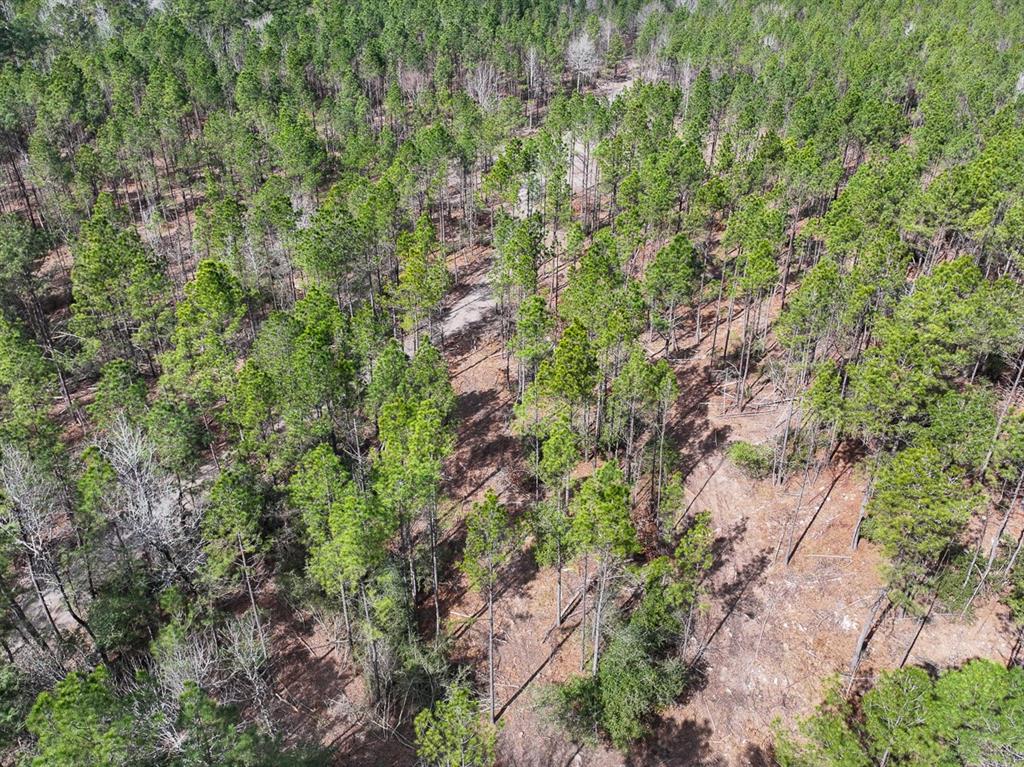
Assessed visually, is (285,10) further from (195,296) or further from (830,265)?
(830,265)

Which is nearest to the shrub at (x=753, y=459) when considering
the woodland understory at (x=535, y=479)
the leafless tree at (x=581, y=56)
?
the woodland understory at (x=535, y=479)

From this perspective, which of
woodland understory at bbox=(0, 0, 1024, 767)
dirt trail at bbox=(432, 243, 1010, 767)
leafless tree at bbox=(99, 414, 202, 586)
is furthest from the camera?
dirt trail at bbox=(432, 243, 1010, 767)

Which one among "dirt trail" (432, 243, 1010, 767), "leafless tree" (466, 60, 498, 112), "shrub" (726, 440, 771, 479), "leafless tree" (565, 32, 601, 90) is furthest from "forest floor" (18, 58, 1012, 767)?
"leafless tree" (565, 32, 601, 90)

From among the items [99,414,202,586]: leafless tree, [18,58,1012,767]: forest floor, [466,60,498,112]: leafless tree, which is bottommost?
[18,58,1012,767]: forest floor

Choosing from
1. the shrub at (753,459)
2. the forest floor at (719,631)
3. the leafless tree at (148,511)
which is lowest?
the forest floor at (719,631)

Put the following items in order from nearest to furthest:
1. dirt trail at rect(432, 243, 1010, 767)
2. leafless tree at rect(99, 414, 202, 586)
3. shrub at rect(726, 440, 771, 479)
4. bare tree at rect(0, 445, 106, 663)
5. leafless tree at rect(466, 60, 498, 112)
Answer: bare tree at rect(0, 445, 106, 663)
leafless tree at rect(99, 414, 202, 586)
dirt trail at rect(432, 243, 1010, 767)
shrub at rect(726, 440, 771, 479)
leafless tree at rect(466, 60, 498, 112)

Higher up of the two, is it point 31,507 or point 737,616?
point 31,507

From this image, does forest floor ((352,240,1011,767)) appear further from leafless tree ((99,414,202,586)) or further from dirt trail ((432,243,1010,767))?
leafless tree ((99,414,202,586))

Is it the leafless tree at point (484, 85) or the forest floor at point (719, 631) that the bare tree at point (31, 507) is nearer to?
the forest floor at point (719, 631)

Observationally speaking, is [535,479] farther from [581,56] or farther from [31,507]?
[581,56]

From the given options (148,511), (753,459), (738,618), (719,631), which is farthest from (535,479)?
(148,511)

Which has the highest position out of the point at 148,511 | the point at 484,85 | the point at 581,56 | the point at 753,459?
the point at 581,56

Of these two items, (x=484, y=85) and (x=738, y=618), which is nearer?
(x=738, y=618)

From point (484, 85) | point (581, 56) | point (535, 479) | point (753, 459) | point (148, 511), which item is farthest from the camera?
point (581, 56)
